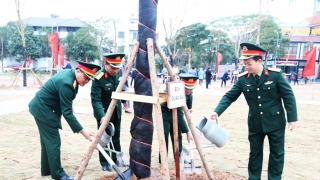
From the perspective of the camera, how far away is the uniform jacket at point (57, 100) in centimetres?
335

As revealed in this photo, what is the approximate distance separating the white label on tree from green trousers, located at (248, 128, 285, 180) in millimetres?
1285

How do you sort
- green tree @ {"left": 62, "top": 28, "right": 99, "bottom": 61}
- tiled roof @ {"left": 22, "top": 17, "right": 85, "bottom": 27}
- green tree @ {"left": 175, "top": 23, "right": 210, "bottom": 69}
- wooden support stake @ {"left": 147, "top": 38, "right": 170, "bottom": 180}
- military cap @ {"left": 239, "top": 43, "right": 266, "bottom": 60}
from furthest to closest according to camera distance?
tiled roof @ {"left": 22, "top": 17, "right": 85, "bottom": 27}, green tree @ {"left": 175, "top": 23, "right": 210, "bottom": 69}, green tree @ {"left": 62, "top": 28, "right": 99, "bottom": 61}, military cap @ {"left": 239, "top": 43, "right": 266, "bottom": 60}, wooden support stake @ {"left": 147, "top": 38, "right": 170, "bottom": 180}

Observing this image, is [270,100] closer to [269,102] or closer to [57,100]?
[269,102]

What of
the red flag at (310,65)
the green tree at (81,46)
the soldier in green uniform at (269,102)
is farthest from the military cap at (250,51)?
the green tree at (81,46)

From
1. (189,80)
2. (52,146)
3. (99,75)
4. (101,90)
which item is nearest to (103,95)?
(101,90)

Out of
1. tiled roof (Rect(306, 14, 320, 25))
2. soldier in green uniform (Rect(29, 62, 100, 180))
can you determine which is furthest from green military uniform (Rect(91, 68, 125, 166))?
tiled roof (Rect(306, 14, 320, 25))

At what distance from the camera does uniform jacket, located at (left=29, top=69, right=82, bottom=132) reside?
3.35 m

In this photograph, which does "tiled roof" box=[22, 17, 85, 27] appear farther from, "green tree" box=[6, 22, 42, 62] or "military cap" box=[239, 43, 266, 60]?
"military cap" box=[239, 43, 266, 60]

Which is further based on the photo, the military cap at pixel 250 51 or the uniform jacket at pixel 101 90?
the uniform jacket at pixel 101 90

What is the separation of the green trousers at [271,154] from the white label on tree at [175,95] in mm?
1285

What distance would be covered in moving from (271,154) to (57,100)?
269 cm

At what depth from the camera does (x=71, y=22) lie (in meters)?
56.7

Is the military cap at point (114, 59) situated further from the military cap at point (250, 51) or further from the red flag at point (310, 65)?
the red flag at point (310, 65)

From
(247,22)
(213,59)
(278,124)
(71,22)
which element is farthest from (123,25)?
(278,124)
